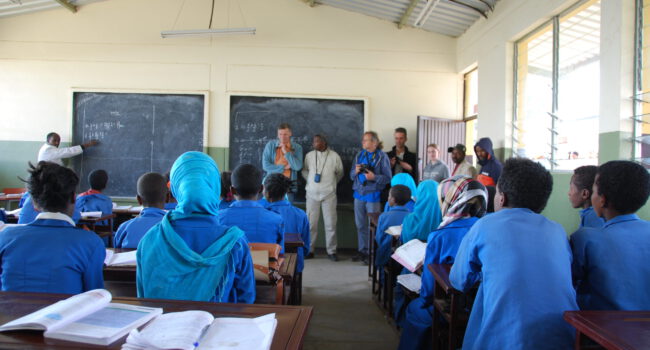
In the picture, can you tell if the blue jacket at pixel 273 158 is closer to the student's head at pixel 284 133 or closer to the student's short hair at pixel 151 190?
the student's head at pixel 284 133

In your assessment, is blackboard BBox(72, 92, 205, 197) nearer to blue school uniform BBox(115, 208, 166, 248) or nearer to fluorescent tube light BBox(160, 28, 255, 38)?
fluorescent tube light BBox(160, 28, 255, 38)

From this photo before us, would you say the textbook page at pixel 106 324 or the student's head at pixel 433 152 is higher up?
the student's head at pixel 433 152

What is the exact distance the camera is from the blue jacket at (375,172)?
4.87m

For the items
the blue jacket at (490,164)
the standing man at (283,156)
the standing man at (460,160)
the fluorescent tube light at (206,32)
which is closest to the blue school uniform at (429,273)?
the blue jacket at (490,164)

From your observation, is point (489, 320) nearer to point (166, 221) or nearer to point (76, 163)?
point (166, 221)

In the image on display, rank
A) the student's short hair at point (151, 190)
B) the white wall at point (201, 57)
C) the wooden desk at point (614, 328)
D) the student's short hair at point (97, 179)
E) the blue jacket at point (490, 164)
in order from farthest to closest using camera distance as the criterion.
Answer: the white wall at point (201, 57)
the blue jacket at point (490, 164)
the student's short hair at point (97, 179)
the student's short hair at point (151, 190)
the wooden desk at point (614, 328)

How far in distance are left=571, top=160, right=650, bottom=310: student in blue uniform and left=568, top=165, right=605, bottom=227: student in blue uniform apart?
32.4 inches

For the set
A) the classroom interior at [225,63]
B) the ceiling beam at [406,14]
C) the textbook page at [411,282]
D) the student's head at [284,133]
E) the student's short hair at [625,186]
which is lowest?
the textbook page at [411,282]

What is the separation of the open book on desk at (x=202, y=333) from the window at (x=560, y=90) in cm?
326

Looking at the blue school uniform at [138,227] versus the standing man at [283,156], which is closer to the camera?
the blue school uniform at [138,227]

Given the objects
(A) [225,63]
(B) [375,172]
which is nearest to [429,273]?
(B) [375,172]

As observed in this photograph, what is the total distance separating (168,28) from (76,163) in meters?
2.09

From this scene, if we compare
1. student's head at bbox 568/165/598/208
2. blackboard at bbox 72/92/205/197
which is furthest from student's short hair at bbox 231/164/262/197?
blackboard at bbox 72/92/205/197

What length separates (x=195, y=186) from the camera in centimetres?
142
